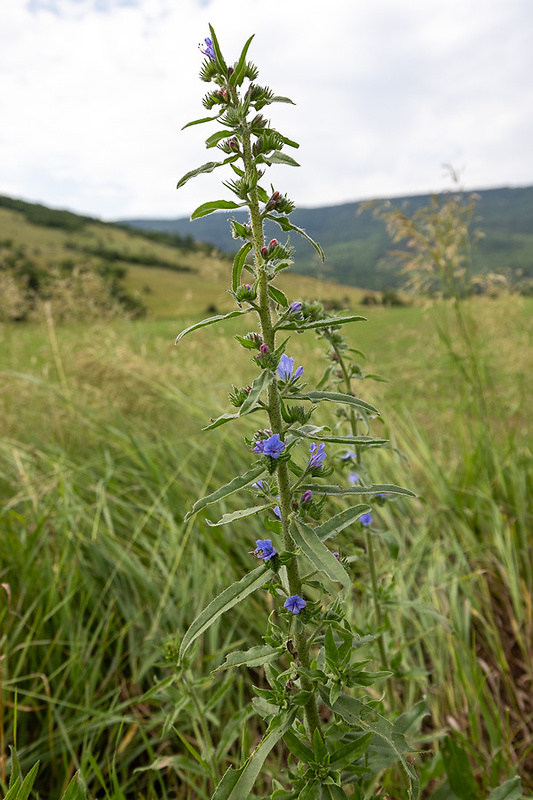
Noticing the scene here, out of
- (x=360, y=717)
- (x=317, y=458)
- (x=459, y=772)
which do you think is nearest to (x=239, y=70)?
(x=317, y=458)

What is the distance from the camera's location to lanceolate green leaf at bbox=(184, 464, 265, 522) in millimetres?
906

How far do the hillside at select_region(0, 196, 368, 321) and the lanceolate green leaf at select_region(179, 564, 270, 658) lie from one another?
42.5 inches

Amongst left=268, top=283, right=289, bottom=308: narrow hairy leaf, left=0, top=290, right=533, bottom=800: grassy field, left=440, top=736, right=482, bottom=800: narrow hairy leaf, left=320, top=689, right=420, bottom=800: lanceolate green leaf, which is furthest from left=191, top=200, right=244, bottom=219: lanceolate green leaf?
left=440, top=736, right=482, bottom=800: narrow hairy leaf

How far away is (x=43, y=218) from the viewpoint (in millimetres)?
29359

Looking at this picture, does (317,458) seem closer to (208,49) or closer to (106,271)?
(208,49)

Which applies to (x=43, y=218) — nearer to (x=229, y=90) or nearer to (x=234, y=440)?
(x=234, y=440)

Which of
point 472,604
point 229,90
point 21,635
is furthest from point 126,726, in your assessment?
point 229,90

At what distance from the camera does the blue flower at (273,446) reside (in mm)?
942

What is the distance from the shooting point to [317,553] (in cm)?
89

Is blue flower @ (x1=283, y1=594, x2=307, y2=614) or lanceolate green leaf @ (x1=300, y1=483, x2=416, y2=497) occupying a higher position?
lanceolate green leaf @ (x1=300, y1=483, x2=416, y2=497)

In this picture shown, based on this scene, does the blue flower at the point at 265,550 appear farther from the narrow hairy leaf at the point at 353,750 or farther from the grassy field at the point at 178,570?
the grassy field at the point at 178,570

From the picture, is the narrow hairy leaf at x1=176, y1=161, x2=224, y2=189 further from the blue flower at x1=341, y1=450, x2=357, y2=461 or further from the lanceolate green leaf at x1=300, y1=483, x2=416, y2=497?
the blue flower at x1=341, y1=450, x2=357, y2=461

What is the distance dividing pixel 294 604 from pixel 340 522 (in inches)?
7.7

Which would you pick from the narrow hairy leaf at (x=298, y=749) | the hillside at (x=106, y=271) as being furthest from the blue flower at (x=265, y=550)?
the hillside at (x=106, y=271)
